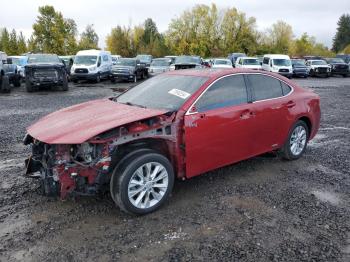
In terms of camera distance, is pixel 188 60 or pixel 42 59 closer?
pixel 42 59

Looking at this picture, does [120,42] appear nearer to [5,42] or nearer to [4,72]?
[5,42]

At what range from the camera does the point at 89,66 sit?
70.6 feet

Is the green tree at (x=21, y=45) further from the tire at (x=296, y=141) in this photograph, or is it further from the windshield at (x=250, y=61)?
the tire at (x=296, y=141)

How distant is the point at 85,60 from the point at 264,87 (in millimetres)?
18373

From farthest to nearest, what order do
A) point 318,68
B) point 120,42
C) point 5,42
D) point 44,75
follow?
point 120,42, point 5,42, point 318,68, point 44,75

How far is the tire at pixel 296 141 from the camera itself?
19.2 feet

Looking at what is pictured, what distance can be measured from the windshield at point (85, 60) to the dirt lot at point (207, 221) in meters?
17.0

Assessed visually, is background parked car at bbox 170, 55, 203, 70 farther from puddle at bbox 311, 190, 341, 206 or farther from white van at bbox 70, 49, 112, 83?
puddle at bbox 311, 190, 341, 206

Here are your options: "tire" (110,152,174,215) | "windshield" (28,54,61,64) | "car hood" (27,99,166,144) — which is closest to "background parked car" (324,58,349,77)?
"windshield" (28,54,61,64)

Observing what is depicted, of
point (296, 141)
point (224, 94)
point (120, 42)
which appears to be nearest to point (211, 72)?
point (224, 94)

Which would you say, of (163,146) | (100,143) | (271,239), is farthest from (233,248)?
(100,143)

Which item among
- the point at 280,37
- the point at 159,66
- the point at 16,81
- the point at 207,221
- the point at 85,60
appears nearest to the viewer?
the point at 207,221

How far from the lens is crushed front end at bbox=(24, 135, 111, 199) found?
12.2ft

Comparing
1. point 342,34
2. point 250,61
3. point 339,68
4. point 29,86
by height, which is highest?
point 342,34
